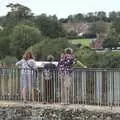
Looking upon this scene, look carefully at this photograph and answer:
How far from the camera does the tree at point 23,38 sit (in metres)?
80.1

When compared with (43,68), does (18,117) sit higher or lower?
lower

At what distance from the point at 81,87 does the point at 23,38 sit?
6994 centimetres

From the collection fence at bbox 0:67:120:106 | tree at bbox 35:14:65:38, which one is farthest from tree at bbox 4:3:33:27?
fence at bbox 0:67:120:106

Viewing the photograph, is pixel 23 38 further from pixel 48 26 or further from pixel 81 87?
pixel 81 87

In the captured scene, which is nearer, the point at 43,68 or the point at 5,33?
the point at 43,68

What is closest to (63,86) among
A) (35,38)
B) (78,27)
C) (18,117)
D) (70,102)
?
(70,102)

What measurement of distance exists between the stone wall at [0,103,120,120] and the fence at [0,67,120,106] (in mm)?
503

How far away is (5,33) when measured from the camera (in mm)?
87625

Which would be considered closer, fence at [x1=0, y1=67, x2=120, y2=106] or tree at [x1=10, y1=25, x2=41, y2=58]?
fence at [x1=0, y1=67, x2=120, y2=106]

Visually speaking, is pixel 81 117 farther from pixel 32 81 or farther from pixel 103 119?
pixel 32 81

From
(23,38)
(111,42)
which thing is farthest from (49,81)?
(111,42)

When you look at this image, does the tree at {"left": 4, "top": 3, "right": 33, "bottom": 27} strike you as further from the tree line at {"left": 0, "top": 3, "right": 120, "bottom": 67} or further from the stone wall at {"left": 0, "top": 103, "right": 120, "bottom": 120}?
the stone wall at {"left": 0, "top": 103, "right": 120, "bottom": 120}

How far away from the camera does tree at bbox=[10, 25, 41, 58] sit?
80125mm

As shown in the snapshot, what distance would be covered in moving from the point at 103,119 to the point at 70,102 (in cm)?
142
